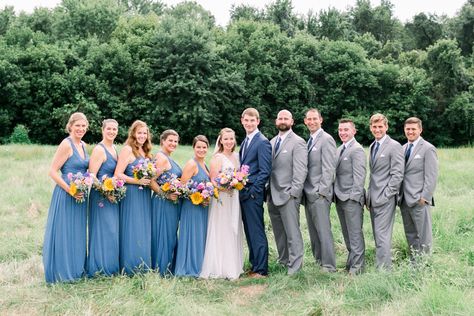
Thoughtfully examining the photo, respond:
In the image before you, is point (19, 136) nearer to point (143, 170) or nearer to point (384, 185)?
point (143, 170)

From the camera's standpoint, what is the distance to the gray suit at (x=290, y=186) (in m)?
7.18

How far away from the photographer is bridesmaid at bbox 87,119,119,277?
22.2ft

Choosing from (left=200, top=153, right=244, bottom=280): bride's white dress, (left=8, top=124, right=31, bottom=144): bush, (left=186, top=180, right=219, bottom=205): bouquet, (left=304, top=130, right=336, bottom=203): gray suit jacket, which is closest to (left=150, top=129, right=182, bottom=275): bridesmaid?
(left=186, top=180, right=219, bottom=205): bouquet

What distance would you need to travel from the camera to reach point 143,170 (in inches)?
263

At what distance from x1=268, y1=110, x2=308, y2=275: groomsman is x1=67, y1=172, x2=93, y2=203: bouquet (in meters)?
2.54

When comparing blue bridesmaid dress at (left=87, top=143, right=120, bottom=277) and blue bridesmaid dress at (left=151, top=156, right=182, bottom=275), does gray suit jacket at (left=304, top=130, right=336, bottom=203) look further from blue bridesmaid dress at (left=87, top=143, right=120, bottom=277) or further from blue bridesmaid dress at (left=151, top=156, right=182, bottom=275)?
blue bridesmaid dress at (left=87, top=143, right=120, bottom=277)

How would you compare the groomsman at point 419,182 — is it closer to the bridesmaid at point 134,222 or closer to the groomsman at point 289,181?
the groomsman at point 289,181

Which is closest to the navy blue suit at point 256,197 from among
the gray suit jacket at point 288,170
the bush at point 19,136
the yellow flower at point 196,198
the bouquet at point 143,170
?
the gray suit jacket at point 288,170

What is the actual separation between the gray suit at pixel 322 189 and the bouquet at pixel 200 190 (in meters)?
1.37

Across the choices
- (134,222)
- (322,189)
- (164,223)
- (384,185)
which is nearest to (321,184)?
(322,189)

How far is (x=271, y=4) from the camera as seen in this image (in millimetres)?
43375

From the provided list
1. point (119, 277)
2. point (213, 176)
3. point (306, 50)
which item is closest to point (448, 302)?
point (213, 176)

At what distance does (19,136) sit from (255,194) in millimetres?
24056

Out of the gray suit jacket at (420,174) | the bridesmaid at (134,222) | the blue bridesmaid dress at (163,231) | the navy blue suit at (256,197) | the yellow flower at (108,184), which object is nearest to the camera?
the yellow flower at (108,184)
